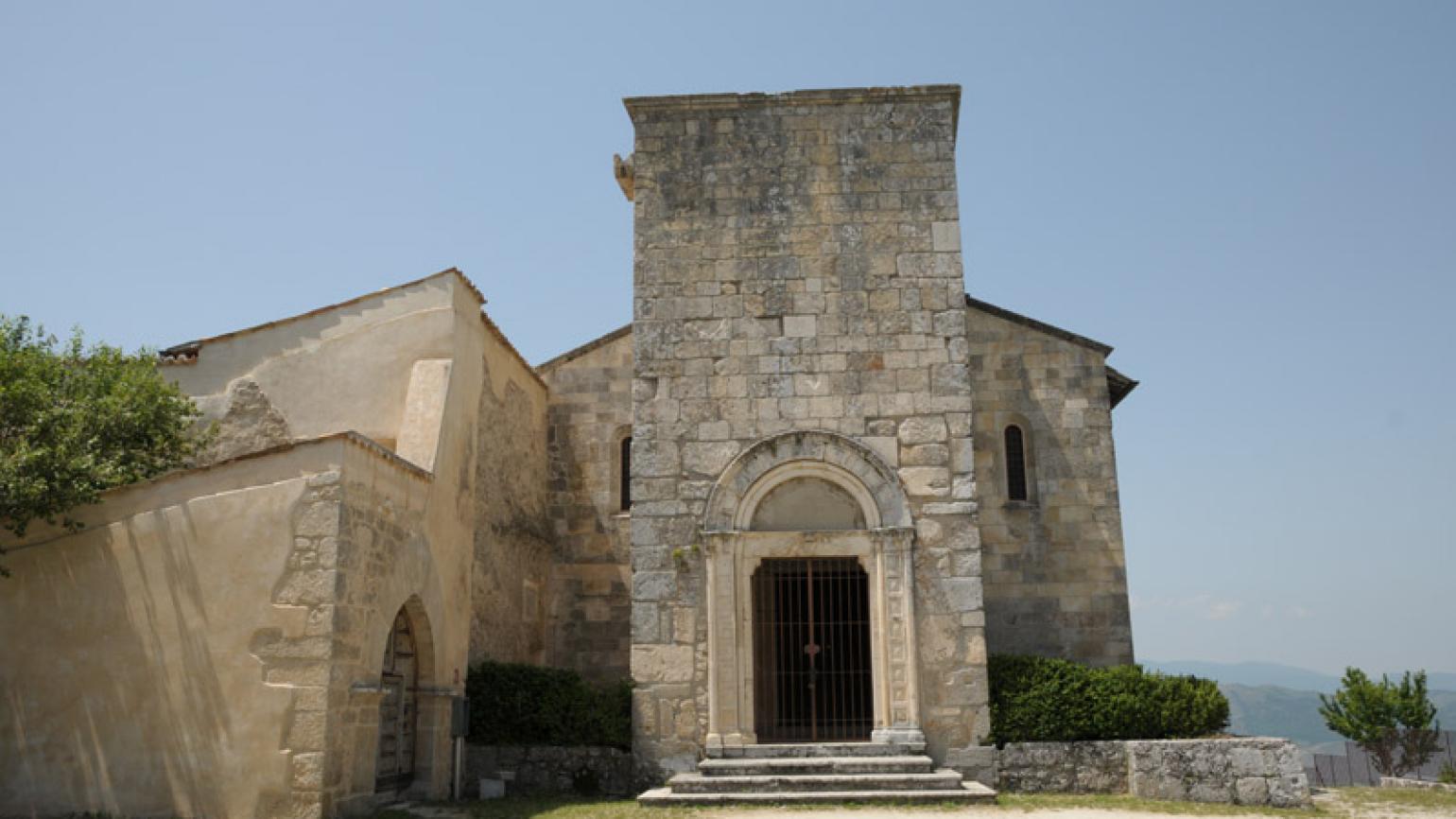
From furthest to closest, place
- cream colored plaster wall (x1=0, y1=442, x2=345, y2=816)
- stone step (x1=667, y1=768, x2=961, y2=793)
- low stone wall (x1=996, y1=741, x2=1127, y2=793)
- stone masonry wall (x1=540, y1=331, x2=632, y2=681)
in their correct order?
1. stone masonry wall (x1=540, y1=331, x2=632, y2=681)
2. low stone wall (x1=996, y1=741, x2=1127, y2=793)
3. stone step (x1=667, y1=768, x2=961, y2=793)
4. cream colored plaster wall (x1=0, y1=442, x2=345, y2=816)

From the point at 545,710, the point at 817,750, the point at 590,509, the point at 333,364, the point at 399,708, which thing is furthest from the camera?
the point at 590,509

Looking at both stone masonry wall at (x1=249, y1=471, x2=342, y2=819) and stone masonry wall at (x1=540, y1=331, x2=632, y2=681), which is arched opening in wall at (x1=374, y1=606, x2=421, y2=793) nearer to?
stone masonry wall at (x1=249, y1=471, x2=342, y2=819)

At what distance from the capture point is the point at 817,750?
13086mm

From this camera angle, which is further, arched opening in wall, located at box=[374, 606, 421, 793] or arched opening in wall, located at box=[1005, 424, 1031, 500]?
arched opening in wall, located at box=[1005, 424, 1031, 500]

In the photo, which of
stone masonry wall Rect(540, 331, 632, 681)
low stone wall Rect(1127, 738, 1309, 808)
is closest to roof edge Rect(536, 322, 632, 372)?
stone masonry wall Rect(540, 331, 632, 681)

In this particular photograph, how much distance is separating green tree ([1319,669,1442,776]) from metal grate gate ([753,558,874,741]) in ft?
29.5

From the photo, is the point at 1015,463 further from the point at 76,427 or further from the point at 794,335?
the point at 76,427

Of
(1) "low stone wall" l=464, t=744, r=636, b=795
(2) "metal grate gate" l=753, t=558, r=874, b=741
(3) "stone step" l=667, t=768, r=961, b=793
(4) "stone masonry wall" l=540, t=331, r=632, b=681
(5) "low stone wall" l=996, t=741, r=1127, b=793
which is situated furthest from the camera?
(4) "stone masonry wall" l=540, t=331, r=632, b=681

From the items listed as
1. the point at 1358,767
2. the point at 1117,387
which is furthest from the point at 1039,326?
the point at 1358,767

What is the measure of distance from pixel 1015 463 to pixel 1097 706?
5.27 meters

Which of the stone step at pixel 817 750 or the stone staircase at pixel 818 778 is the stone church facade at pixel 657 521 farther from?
the stone staircase at pixel 818 778

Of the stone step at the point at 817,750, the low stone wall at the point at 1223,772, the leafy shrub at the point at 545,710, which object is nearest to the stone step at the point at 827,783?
the stone step at the point at 817,750

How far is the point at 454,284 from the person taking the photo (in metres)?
14.7

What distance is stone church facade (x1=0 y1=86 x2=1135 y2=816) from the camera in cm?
1111
